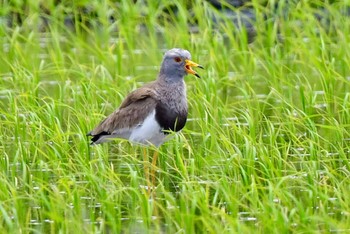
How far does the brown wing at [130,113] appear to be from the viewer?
9.59 meters

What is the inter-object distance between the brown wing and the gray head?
0.20 m

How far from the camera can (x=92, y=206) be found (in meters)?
8.70

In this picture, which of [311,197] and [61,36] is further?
[61,36]

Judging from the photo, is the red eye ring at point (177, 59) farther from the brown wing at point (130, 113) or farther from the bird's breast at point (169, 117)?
the bird's breast at point (169, 117)

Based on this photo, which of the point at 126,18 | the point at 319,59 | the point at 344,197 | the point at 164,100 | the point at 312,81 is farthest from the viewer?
the point at 126,18

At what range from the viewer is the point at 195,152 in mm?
9570

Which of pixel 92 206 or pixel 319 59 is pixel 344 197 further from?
pixel 319 59

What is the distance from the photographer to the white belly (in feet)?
31.2

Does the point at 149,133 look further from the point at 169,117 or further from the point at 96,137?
the point at 96,137

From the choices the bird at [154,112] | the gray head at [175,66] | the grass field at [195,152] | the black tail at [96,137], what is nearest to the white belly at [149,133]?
the bird at [154,112]

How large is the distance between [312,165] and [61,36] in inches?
310

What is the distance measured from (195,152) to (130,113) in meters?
0.57

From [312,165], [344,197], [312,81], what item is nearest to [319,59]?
[312,81]

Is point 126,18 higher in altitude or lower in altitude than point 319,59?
higher
